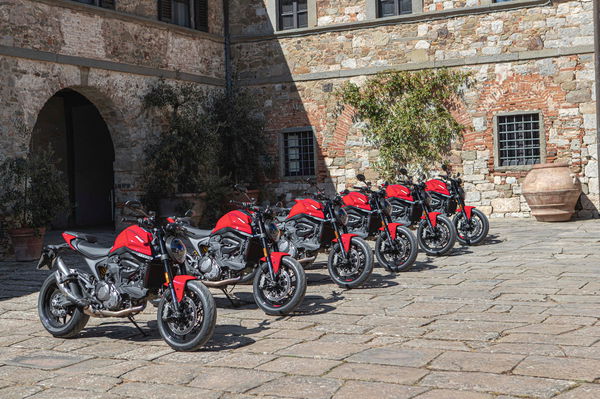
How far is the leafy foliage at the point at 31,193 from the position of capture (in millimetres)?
10133

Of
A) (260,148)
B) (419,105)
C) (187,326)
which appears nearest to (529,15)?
(419,105)

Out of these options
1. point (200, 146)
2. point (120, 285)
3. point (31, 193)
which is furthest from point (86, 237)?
point (200, 146)

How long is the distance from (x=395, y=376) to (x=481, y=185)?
10087mm

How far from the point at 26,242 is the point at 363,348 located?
678 cm

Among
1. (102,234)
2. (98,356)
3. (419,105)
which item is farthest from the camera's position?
(419,105)

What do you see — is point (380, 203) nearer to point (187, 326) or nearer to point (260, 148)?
point (187, 326)

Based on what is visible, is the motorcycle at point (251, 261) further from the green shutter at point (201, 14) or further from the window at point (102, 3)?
the green shutter at point (201, 14)

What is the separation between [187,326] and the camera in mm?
5004

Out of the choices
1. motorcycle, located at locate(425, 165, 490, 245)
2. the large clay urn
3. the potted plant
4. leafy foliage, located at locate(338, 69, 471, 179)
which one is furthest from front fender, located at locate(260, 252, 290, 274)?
leafy foliage, located at locate(338, 69, 471, 179)

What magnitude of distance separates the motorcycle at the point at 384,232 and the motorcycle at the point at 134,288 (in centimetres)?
312

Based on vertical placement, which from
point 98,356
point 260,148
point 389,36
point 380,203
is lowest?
point 98,356

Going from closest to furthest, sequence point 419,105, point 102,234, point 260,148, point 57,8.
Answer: point 57,8, point 102,234, point 419,105, point 260,148

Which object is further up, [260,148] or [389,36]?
[389,36]

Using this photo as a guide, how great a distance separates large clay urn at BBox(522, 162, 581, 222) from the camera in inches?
494
